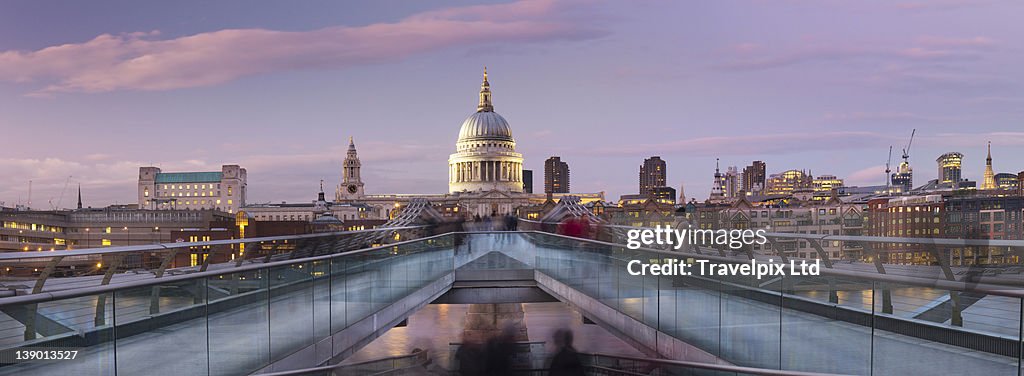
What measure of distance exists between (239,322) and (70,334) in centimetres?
210

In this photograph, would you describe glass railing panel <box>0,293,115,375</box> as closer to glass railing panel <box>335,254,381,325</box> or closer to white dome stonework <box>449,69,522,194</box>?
glass railing panel <box>335,254,381,325</box>

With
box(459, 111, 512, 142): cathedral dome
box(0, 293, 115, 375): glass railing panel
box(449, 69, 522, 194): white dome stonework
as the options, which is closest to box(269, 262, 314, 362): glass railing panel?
box(0, 293, 115, 375): glass railing panel

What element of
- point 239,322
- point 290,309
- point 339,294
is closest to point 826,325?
point 239,322

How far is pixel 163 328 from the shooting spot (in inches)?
261

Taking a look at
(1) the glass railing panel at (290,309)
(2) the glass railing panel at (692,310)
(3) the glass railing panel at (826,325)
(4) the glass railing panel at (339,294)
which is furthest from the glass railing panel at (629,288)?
(1) the glass railing panel at (290,309)

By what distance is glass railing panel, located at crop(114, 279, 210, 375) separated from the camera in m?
6.05

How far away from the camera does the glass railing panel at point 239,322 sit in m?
7.25

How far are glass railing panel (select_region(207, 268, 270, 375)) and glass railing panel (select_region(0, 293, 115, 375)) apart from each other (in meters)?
1.31

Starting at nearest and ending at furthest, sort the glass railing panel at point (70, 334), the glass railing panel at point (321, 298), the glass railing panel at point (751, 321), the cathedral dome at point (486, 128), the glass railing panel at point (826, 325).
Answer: the glass railing panel at point (70, 334), the glass railing panel at point (826, 325), the glass railing panel at point (751, 321), the glass railing panel at point (321, 298), the cathedral dome at point (486, 128)

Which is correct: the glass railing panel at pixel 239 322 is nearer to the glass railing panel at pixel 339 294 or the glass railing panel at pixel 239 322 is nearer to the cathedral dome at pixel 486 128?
the glass railing panel at pixel 339 294

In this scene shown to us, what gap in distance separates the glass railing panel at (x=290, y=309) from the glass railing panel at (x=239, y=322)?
0.16 metres

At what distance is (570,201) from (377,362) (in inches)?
1824

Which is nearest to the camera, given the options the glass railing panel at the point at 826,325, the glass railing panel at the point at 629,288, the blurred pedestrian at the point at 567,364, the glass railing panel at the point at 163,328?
the glass railing panel at the point at 163,328

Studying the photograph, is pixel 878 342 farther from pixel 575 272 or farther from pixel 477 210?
pixel 477 210
